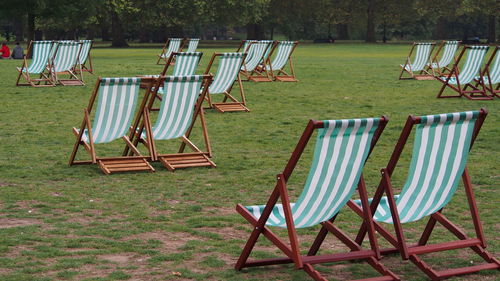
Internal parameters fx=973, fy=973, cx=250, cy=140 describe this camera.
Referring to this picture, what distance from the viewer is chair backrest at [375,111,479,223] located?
5.51m

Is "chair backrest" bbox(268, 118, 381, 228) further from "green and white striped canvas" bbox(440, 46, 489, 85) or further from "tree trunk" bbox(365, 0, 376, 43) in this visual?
"tree trunk" bbox(365, 0, 376, 43)

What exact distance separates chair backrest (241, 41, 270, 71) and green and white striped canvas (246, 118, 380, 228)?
51.8ft

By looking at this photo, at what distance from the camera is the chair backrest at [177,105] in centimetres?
970

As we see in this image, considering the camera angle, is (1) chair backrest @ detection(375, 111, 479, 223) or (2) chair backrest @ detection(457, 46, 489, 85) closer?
(1) chair backrest @ detection(375, 111, 479, 223)

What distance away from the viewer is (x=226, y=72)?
51.0ft

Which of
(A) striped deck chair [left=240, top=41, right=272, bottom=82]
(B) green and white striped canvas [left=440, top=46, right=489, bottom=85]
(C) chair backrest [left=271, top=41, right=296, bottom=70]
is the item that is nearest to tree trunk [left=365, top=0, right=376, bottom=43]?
(C) chair backrest [left=271, top=41, right=296, bottom=70]

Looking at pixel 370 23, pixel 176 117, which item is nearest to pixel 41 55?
pixel 176 117

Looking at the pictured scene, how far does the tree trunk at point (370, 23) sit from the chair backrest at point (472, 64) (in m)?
50.0

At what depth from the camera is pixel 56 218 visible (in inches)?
291

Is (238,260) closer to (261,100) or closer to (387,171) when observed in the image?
(387,171)

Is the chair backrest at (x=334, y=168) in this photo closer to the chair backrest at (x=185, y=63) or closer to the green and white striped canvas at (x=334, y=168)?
the green and white striped canvas at (x=334, y=168)

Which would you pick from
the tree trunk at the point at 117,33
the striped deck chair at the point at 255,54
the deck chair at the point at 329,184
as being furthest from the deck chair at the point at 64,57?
the tree trunk at the point at 117,33

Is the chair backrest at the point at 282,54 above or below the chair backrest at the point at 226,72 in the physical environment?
below

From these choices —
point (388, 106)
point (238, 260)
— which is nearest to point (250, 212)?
point (238, 260)
